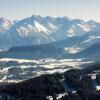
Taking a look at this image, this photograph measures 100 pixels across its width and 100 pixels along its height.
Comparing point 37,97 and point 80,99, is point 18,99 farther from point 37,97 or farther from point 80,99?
point 80,99

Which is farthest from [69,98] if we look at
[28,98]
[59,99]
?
[28,98]

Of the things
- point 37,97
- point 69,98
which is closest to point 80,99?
point 69,98

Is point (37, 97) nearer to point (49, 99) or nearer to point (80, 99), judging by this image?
point (49, 99)

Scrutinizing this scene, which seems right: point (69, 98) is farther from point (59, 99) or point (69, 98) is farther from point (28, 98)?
point (28, 98)

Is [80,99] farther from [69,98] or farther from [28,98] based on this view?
[28,98]

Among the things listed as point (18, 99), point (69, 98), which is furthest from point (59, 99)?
point (18, 99)
